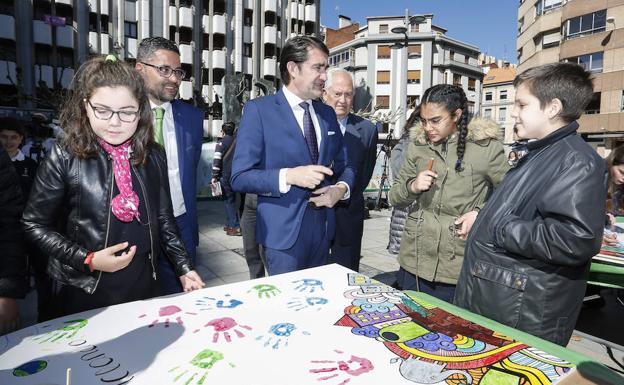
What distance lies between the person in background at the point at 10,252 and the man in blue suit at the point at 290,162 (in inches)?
38.4

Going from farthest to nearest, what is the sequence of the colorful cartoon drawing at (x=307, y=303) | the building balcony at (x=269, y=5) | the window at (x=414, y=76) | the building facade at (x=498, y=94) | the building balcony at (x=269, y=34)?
the building facade at (x=498, y=94)
the window at (x=414, y=76)
the building balcony at (x=269, y=34)
the building balcony at (x=269, y=5)
the colorful cartoon drawing at (x=307, y=303)

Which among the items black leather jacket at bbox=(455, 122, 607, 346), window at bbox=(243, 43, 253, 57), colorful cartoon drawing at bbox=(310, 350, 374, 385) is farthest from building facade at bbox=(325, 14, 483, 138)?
colorful cartoon drawing at bbox=(310, 350, 374, 385)

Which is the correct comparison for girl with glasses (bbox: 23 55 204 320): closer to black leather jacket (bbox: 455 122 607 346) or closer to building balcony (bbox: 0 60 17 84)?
black leather jacket (bbox: 455 122 607 346)

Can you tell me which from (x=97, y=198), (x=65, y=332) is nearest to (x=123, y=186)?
(x=97, y=198)

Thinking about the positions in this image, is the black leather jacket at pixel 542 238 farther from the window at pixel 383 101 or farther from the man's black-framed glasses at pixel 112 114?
the window at pixel 383 101

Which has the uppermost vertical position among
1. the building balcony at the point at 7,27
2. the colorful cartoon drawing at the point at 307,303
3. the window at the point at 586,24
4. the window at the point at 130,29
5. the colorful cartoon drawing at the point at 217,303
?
the window at the point at 586,24

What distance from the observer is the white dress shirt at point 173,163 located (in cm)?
248

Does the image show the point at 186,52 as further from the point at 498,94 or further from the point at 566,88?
the point at 498,94

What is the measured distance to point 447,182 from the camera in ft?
7.99

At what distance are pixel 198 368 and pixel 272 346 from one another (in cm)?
23

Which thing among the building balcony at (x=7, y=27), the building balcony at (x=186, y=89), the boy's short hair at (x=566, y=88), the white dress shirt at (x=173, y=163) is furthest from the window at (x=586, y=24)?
the building balcony at (x=7, y=27)

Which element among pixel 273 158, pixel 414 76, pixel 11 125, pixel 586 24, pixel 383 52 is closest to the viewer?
pixel 273 158

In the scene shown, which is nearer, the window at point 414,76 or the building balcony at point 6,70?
the building balcony at point 6,70

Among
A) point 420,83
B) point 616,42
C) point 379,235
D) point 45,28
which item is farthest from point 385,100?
point 379,235
